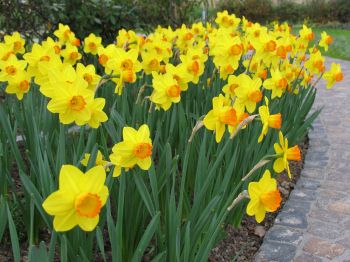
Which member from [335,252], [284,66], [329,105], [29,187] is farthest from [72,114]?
[329,105]

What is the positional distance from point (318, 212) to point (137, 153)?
1682mm

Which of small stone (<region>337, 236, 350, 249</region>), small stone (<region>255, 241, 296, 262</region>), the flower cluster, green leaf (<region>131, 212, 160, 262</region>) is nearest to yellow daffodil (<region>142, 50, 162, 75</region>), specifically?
the flower cluster

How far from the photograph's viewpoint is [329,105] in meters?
5.33

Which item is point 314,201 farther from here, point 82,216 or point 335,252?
point 82,216

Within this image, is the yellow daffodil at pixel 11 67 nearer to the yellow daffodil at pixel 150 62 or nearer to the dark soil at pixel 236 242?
the dark soil at pixel 236 242

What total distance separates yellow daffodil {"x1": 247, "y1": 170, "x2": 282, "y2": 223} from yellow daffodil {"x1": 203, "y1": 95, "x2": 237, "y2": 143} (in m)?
0.33

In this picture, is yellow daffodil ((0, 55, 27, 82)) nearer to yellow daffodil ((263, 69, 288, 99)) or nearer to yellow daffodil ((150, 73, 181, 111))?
yellow daffodil ((150, 73, 181, 111))

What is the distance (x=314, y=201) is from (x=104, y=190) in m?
2.02

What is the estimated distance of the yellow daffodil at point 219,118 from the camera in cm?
168

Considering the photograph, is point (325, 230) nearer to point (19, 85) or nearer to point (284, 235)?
point (284, 235)

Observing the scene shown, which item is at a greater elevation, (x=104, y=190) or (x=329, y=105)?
(x=104, y=190)

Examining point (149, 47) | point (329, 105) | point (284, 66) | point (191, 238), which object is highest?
point (149, 47)

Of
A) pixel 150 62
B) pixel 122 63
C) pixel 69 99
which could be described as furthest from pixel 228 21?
pixel 69 99

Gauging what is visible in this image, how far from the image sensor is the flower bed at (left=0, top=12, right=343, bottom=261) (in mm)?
1351
